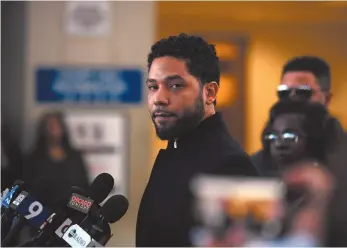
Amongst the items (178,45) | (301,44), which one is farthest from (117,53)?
(178,45)

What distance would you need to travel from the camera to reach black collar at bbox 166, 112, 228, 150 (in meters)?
1.05

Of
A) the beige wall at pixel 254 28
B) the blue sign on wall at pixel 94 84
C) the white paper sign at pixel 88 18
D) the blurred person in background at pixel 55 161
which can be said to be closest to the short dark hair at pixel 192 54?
the blurred person in background at pixel 55 161

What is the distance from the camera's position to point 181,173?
1.04 meters

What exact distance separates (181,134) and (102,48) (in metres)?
2.99

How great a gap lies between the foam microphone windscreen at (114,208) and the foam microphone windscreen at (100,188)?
0.01 metres

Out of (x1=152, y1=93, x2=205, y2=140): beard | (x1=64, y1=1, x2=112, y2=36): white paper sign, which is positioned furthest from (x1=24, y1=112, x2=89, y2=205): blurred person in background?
(x1=64, y1=1, x2=112, y2=36): white paper sign

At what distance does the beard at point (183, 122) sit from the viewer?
103cm

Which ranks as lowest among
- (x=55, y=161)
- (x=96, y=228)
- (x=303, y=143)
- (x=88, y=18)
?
(x=55, y=161)

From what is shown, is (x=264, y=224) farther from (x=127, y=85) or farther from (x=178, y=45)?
(x=127, y=85)

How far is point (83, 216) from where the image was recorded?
39.3 inches

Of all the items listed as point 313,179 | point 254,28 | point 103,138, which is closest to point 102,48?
point 103,138

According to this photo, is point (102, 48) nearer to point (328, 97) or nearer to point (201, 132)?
point (328, 97)

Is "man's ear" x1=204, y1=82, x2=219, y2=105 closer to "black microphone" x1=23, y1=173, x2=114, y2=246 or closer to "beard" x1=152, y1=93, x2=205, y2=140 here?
"beard" x1=152, y1=93, x2=205, y2=140

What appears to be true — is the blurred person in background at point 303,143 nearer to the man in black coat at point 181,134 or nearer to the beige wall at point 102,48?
the man in black coat at point 181,134
